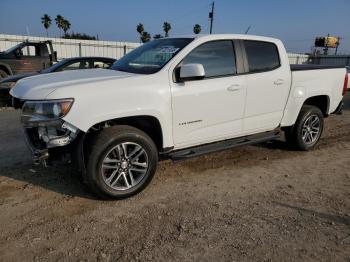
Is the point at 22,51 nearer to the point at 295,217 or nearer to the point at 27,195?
the point at 27,195

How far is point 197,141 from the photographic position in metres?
4.35

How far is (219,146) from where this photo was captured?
178 inches

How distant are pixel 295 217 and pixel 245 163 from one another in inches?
68.1

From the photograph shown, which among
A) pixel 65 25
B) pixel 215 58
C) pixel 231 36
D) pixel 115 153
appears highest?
pixel 65 25

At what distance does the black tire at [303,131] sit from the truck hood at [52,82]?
3.09 metres

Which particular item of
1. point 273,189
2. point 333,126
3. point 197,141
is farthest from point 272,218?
point 333,126

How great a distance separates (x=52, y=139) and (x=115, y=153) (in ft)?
2.30

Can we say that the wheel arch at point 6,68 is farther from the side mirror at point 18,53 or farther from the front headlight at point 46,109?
the front headlight at point 46,109

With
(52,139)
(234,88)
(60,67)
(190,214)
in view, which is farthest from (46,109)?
(60,67)

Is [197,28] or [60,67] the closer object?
[60,67]

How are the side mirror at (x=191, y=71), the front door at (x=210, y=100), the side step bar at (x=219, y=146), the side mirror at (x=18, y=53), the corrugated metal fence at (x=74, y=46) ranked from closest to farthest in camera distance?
1. the side mirror at (x=191, y=71)
2. the front door at (x=210, y=100)
3. the side step bar at (x=219, y=146)
4. the side mirror at (x=18, y=53)
5. the corrugated metal fence at (x=74, y=46)

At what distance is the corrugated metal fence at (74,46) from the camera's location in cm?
2016

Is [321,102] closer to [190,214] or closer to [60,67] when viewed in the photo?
[190,214]

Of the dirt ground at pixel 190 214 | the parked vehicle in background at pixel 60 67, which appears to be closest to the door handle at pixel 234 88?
the dirt ground at pixel 190 214
